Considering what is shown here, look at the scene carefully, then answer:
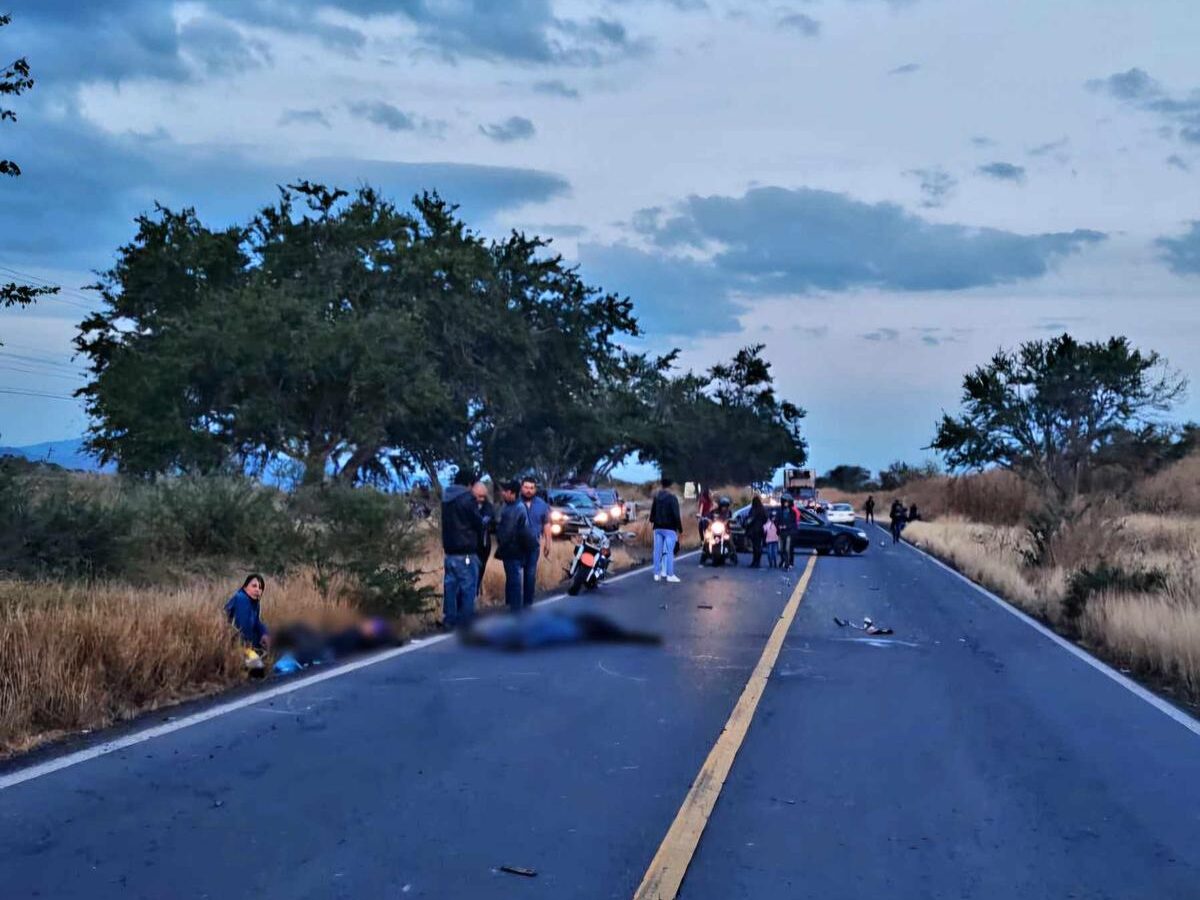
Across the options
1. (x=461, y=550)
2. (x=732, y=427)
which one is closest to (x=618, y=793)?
(x=461, y=550)

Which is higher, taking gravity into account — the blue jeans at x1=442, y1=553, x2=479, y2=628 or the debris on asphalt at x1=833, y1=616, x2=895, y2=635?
the blue jeans at x1=442, y1=553, x2=479, y2=628

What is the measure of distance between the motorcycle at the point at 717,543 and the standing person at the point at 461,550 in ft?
49.6

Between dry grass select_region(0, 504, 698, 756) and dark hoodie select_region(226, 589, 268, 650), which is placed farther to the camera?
dark hoodie select_region(226, 589, 268, 650)

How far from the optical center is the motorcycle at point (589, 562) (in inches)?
780

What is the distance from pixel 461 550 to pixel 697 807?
7.86 m

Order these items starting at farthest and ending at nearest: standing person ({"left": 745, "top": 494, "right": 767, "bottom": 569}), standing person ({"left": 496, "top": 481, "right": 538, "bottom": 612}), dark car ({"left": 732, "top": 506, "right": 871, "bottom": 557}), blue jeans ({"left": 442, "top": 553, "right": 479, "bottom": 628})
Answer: dark car ({"left": 732, "top": 506, "right": 871, "bottom": 557}) → standing person ({"left": 745, "top": 494, "right": 767, "bottom": 569}) → standing person ({"left": 496, "top": 481, "right": 538, "bottom": 612}) → blue jeans ({"left": 442, "top": 553, "right": 479, "bottom": 628})

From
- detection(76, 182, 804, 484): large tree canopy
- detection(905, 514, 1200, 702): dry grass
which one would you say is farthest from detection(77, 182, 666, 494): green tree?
detection(905, 514, 1200, 702): dry grass

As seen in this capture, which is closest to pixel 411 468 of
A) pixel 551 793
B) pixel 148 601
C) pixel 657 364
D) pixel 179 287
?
pixel 179 287

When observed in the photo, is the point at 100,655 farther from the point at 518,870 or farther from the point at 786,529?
the point at 786,529

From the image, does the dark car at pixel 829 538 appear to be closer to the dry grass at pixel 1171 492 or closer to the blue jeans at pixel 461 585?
the dry grass at pixel 1171 492

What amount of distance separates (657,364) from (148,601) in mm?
59092

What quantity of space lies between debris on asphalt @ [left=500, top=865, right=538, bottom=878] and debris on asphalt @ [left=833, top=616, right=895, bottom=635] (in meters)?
10.6

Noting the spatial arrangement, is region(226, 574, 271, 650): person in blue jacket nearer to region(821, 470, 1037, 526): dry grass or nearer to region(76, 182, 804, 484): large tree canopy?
region(76, 182, 804, 484): large tree canopy

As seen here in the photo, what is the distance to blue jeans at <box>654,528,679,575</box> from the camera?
923 inches
